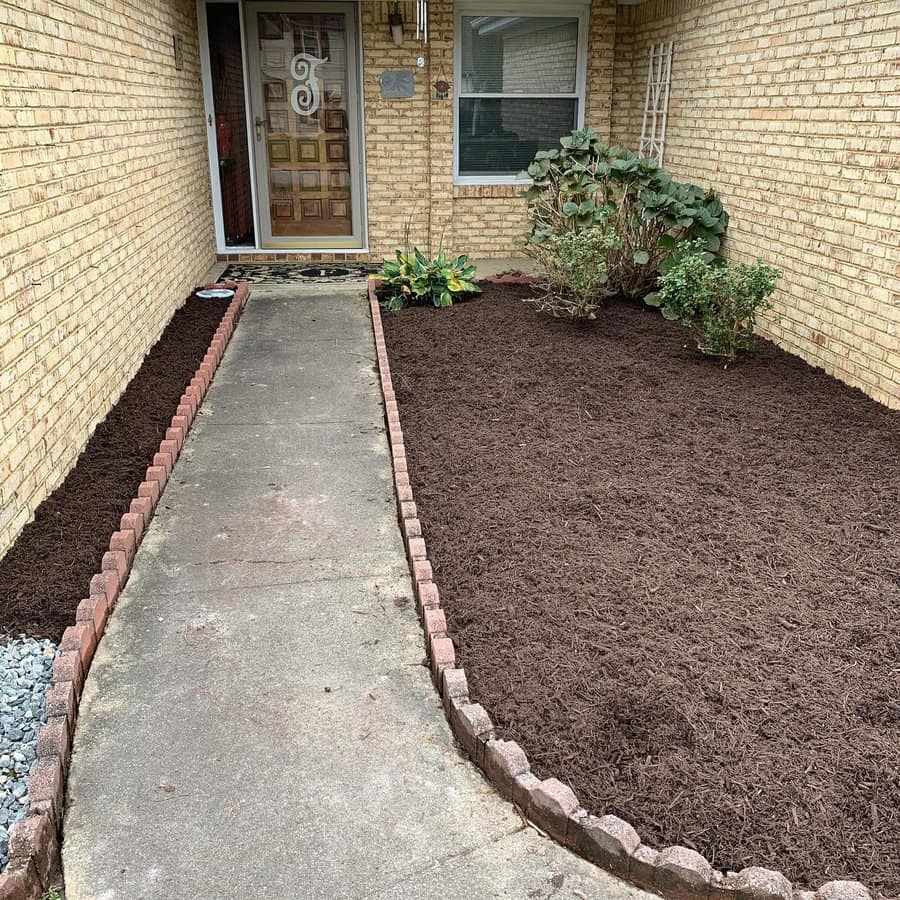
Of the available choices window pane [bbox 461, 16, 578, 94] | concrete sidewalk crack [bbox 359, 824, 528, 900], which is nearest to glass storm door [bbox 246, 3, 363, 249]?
window pane [bbox 461, 16, 578, 94]

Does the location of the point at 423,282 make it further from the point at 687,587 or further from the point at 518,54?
the point at 687,587

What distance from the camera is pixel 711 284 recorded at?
19.5 feet

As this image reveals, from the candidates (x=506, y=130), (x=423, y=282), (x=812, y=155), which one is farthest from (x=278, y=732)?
(x=506, y=130)

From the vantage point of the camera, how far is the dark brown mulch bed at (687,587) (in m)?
2.41

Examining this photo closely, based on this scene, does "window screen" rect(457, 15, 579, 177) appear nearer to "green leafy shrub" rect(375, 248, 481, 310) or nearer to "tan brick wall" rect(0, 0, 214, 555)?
"green leafy shrub" rect(375, 248, 481, 310)

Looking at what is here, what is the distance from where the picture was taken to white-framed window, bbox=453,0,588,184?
9.34 m

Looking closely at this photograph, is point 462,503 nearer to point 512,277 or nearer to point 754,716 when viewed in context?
point 754,716

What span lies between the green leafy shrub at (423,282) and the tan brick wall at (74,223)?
2.02 metres

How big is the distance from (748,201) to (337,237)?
5.01 metres

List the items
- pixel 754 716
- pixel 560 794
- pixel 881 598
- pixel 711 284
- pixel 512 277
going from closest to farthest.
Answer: pixel 560 794 < pixel 754 716 < pixel 881 598 < pixel 711 284 < pixel 512 277

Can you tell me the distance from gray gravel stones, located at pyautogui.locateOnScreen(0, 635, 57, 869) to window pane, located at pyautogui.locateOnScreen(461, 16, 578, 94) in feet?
27.5

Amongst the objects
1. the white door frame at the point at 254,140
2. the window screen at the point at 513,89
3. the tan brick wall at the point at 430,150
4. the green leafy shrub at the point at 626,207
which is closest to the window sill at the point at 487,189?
the tan brick wall at the point at 430,150

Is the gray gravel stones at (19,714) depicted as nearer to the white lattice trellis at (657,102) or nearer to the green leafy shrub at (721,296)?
the green leafy shrub at (721,296)

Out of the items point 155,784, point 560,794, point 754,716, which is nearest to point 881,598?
point 754,716
